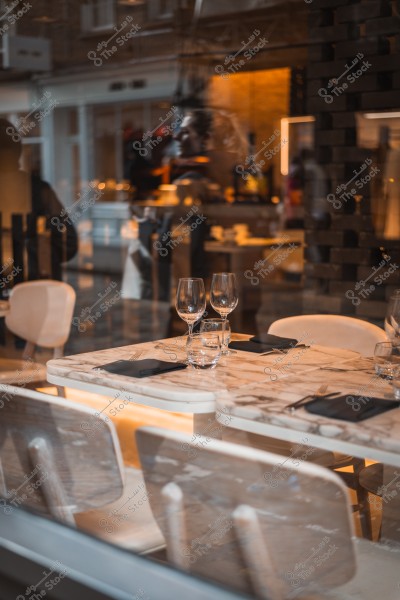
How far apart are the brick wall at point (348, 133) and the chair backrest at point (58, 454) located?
8.03 feet

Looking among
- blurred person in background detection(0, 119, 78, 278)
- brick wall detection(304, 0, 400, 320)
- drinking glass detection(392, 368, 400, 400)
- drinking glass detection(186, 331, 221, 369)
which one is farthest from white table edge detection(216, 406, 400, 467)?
blurred person in background detection(0, 119, 78, 278)

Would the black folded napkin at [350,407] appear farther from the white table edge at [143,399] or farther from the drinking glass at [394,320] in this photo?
the drinking glass at [394,320]

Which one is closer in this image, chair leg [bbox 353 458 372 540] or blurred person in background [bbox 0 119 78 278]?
chair leg [bbox 353 458 372 540]

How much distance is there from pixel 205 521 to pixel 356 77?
2940mm

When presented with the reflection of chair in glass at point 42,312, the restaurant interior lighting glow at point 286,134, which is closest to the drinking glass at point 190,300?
the reflection of chair in glass at point 42,312

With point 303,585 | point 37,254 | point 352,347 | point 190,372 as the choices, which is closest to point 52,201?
point 37,254

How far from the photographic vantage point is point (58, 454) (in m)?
1.64

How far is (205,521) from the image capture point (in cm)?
139

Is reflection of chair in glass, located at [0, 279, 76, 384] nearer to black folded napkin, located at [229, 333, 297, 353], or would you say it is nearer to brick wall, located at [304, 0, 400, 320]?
brick wall, located at [304, 0, 400, 320]

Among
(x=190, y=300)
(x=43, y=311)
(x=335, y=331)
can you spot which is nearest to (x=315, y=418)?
(x=190, y=300)

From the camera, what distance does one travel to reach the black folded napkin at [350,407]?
5.35ft

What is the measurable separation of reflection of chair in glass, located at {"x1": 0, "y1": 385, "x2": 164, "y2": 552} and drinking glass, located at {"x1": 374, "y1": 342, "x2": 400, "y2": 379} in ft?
2.42

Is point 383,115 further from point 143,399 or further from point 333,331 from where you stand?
point 143,399

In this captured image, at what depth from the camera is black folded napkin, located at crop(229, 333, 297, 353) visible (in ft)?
7.77
